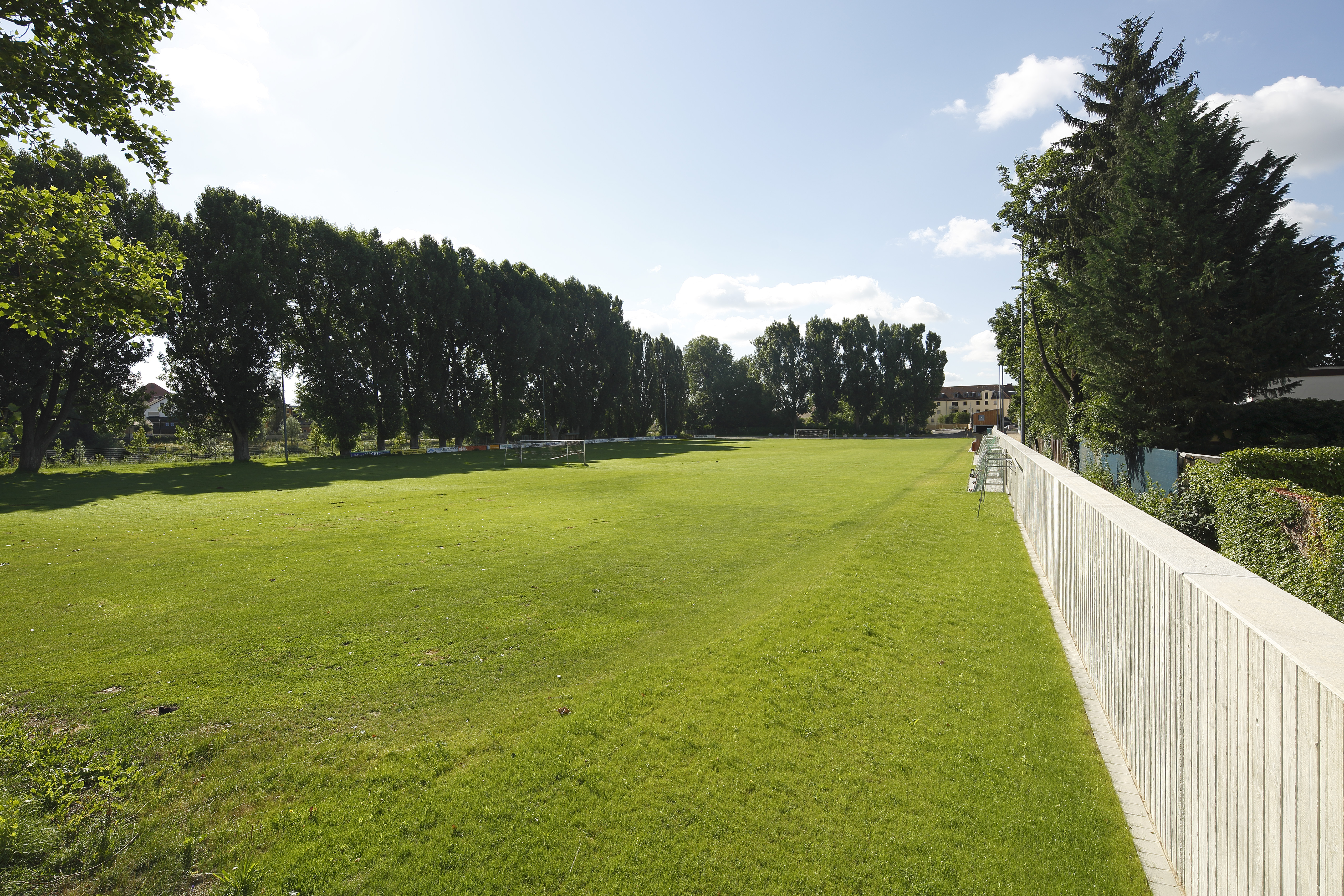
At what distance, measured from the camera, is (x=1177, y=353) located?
17734 mm

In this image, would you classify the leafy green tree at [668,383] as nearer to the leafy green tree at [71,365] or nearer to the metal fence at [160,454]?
the metal fence at [160,454]

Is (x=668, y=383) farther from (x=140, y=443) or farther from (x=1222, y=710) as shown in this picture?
(x=1222, y=710)

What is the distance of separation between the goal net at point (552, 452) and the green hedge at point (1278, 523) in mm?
29432

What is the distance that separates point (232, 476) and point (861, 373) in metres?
88.4

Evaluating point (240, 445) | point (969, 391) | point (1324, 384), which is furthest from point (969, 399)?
point (240, 445)

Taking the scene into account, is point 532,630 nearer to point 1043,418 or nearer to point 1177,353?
point 1177,353

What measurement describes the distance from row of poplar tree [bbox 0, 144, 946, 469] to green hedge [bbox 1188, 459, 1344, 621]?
17.3m

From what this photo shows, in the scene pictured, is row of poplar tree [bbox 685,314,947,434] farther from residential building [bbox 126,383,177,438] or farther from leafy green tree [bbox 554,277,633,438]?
residential building [bbox 126,383,177,438]

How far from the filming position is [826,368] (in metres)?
101

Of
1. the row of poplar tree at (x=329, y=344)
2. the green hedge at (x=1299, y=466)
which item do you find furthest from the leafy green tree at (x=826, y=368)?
the green hedge at (x=1299, y=466)

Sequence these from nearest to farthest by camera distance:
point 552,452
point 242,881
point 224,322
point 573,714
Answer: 1. point 242,881
2. point 573,714
3. point 224,322
4. point 552,452

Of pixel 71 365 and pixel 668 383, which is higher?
pixel 668 383

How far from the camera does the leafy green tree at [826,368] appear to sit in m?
101

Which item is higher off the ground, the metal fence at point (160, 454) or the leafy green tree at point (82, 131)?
the leafy green tree at point (82, 131)
